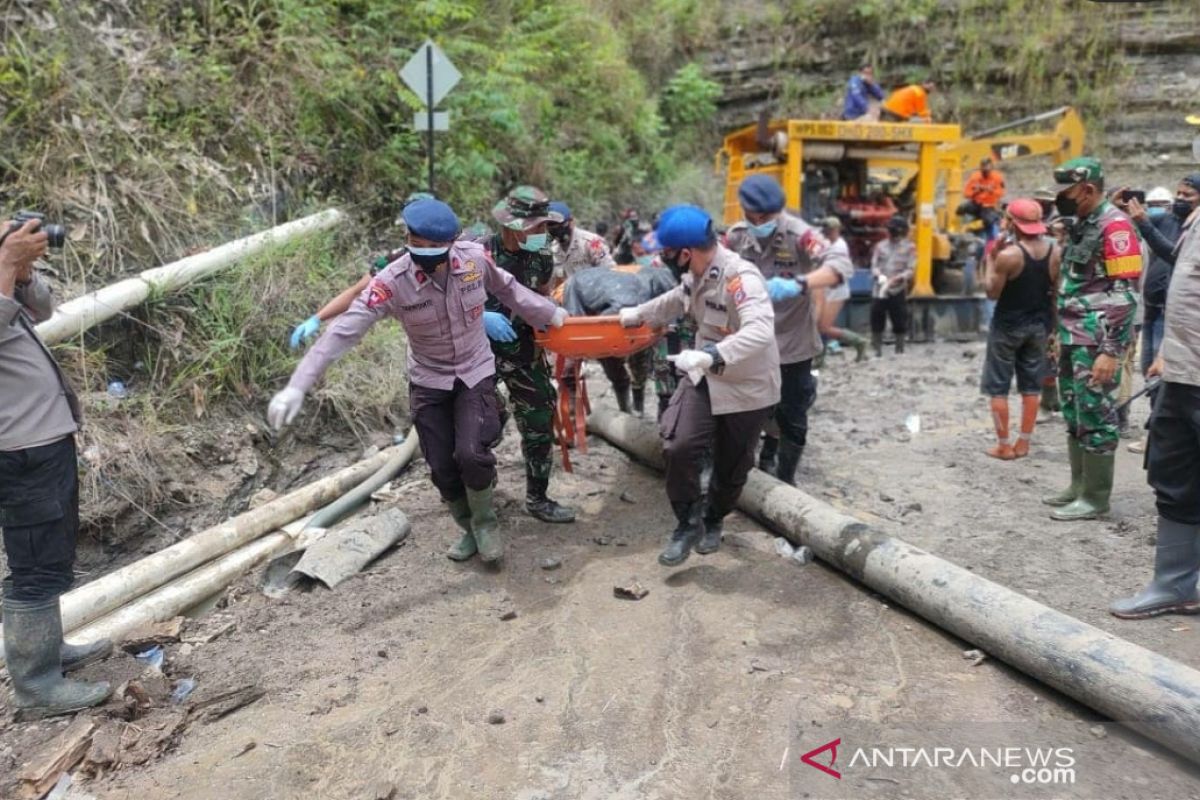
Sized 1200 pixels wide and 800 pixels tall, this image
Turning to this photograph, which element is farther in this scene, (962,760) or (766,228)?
(766,228)

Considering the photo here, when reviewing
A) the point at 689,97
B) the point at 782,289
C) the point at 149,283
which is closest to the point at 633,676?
the point at 782,289

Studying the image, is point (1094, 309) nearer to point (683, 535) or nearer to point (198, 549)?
point (683, 535)

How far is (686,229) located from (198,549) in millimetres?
3195

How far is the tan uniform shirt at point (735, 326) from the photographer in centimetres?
380

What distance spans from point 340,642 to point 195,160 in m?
6.23

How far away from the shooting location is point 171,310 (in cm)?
684

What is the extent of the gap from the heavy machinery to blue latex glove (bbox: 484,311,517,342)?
693 centimetres

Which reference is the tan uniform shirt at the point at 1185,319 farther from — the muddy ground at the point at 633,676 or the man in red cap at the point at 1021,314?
the man in red cap at the point at 1021,314

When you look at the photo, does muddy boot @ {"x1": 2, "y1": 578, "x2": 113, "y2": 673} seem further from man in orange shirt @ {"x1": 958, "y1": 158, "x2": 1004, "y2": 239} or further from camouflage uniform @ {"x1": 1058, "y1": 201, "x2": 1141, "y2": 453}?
man in orange shirt @ {"x1": 958, "y1": 158, "x2": 1004, "y2": 239}

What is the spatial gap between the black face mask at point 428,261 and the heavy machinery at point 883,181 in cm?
739

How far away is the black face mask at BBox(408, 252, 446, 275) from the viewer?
12.9 ft

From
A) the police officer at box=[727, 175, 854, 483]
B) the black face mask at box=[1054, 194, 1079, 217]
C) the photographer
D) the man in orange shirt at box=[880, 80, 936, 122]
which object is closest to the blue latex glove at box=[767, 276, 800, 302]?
the police officer at box=[727, 175, 854, 483]

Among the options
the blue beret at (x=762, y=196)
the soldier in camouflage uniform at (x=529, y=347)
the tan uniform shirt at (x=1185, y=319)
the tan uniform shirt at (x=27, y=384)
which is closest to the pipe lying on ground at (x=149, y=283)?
the tan uniform shirt at (x=27, y=384)

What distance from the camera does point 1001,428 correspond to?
6039 mm
